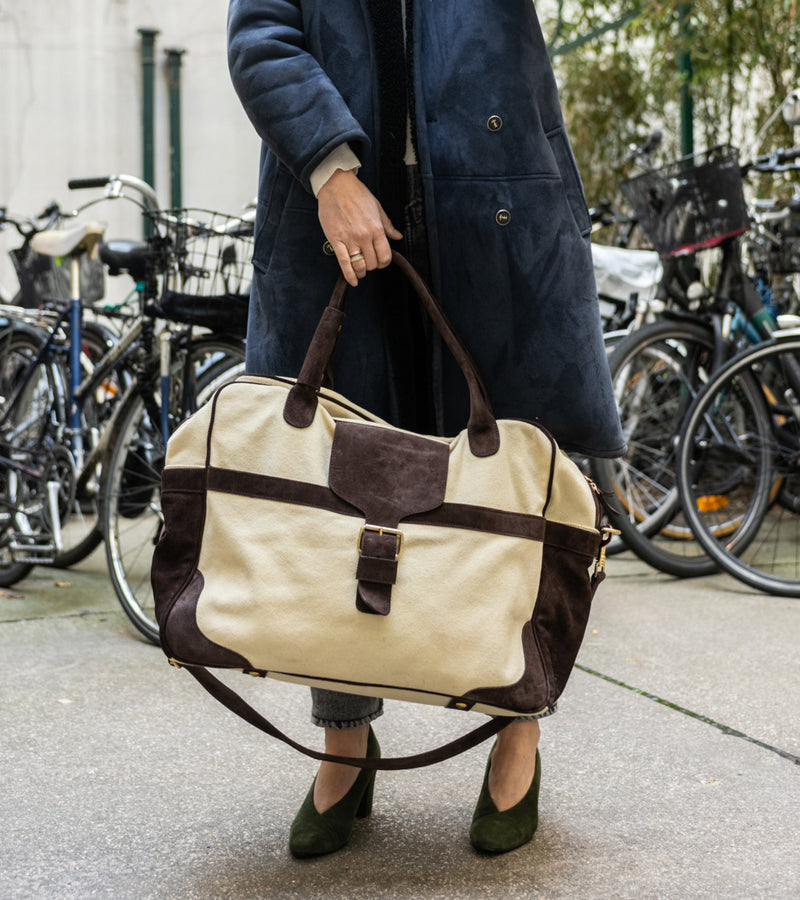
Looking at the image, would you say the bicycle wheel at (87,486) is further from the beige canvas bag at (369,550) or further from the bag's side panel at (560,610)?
the bag's side panel at (560,610)

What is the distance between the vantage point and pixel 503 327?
1805mm

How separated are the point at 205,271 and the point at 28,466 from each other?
3.76 feet

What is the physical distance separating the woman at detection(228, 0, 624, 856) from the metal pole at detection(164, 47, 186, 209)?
16.3 ft

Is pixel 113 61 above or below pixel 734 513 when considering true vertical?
above

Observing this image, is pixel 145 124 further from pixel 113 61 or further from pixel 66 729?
pixel 66 729

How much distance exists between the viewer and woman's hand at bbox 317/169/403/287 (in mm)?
1667

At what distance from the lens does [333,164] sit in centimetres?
166

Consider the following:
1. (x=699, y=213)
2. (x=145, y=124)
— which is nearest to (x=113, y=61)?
(x=145, y=124)

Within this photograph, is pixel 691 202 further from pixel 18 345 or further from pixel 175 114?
pixel 175 114

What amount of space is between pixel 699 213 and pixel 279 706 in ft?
7.33

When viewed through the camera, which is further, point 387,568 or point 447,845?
point 447,845

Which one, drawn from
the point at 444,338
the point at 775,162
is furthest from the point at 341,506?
the point at 775,162

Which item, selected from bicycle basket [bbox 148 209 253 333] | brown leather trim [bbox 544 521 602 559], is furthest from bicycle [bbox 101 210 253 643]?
brown leather trim [bbox 544 521 602 559]

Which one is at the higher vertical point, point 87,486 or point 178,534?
point 178,534
